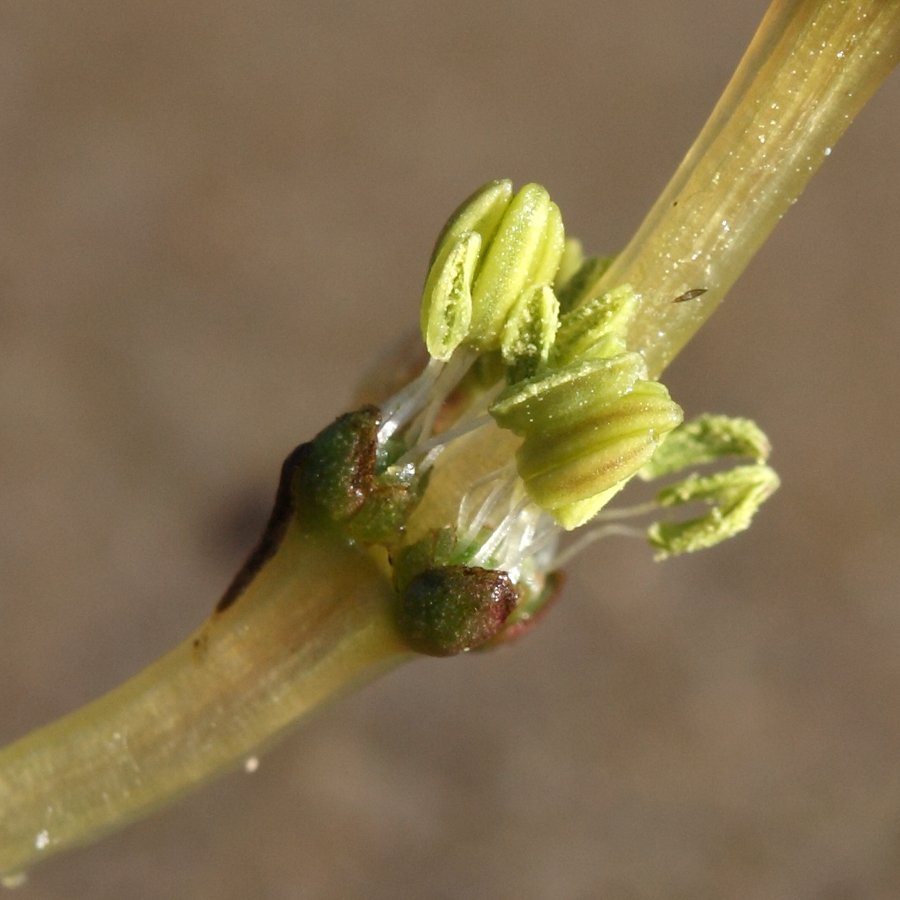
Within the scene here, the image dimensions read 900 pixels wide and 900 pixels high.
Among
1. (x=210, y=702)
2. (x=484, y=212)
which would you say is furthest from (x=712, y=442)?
(x=210, y=702)

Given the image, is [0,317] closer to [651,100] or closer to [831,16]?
[651,100]

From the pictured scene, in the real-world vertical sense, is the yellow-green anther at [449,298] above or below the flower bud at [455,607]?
above

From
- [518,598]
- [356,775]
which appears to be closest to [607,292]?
[518,598]

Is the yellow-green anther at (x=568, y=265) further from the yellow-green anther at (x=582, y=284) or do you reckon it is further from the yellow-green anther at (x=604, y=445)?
the yellow-green anther at (x=604, y=445)

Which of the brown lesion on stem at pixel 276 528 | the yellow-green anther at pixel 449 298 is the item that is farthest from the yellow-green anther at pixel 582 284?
the brown lesion on stem at pixel 276 528

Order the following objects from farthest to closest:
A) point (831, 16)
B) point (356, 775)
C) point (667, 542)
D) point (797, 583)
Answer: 1. point (797, 583)
2. point (356, 775)
3. point (667, 542)
4. point (831, 16)

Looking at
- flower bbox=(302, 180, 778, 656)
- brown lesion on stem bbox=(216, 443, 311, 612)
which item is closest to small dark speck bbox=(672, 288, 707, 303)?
flower bbox=(302, 180, 778, 656)
